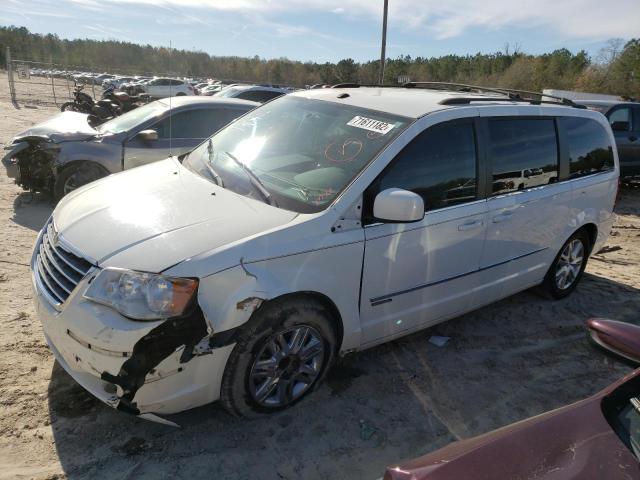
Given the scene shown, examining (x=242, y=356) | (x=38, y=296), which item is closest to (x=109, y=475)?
(x=242, y=356)

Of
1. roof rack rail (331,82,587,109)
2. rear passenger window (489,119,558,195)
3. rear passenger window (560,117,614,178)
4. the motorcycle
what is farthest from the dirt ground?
the motorcycle

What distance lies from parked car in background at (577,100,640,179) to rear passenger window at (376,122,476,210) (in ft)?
29.3

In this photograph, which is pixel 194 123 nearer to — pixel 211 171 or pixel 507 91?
pixel 211 171

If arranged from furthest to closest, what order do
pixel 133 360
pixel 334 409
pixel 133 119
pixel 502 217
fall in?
pixel 133 119 < pixel 502 217 < pixel 334 409 < pixel 133 360

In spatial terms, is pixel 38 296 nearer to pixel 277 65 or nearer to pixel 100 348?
pixel 100 348

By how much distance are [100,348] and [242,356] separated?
681 millimetres

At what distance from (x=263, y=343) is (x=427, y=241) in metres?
1.29

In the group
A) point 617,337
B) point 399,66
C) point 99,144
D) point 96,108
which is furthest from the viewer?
point 399,66

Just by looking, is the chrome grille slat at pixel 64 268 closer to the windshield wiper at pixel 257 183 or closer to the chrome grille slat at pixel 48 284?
the chrome grille slat at pixel 48 284

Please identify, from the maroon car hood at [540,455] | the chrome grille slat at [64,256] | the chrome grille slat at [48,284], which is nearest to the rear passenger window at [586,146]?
the maroon car hood at [540,455]

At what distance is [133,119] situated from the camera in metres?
7.02

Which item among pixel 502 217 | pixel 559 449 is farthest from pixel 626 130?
pixel 559 449

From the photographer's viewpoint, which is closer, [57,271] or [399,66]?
[57,271]

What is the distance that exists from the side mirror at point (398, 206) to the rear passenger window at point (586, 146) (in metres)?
2.39
